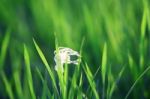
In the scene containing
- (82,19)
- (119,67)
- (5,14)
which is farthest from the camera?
(5,14)

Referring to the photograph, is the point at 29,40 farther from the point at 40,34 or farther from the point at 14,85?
the point at 14,85

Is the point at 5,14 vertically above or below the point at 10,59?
above

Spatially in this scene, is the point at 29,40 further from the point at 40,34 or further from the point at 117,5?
the point at 117,5

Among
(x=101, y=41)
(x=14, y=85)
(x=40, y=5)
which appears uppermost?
(x=40, y=5)

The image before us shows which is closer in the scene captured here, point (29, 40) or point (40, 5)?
point (29, 40)

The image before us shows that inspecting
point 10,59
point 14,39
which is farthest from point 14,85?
point 14,39

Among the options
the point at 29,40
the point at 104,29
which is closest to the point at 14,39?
the point at 29,40

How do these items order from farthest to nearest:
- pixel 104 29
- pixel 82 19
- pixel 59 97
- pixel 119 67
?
pixel 82 19 → pixel 104 29 → pixel 119 67 → pixel 59 97
